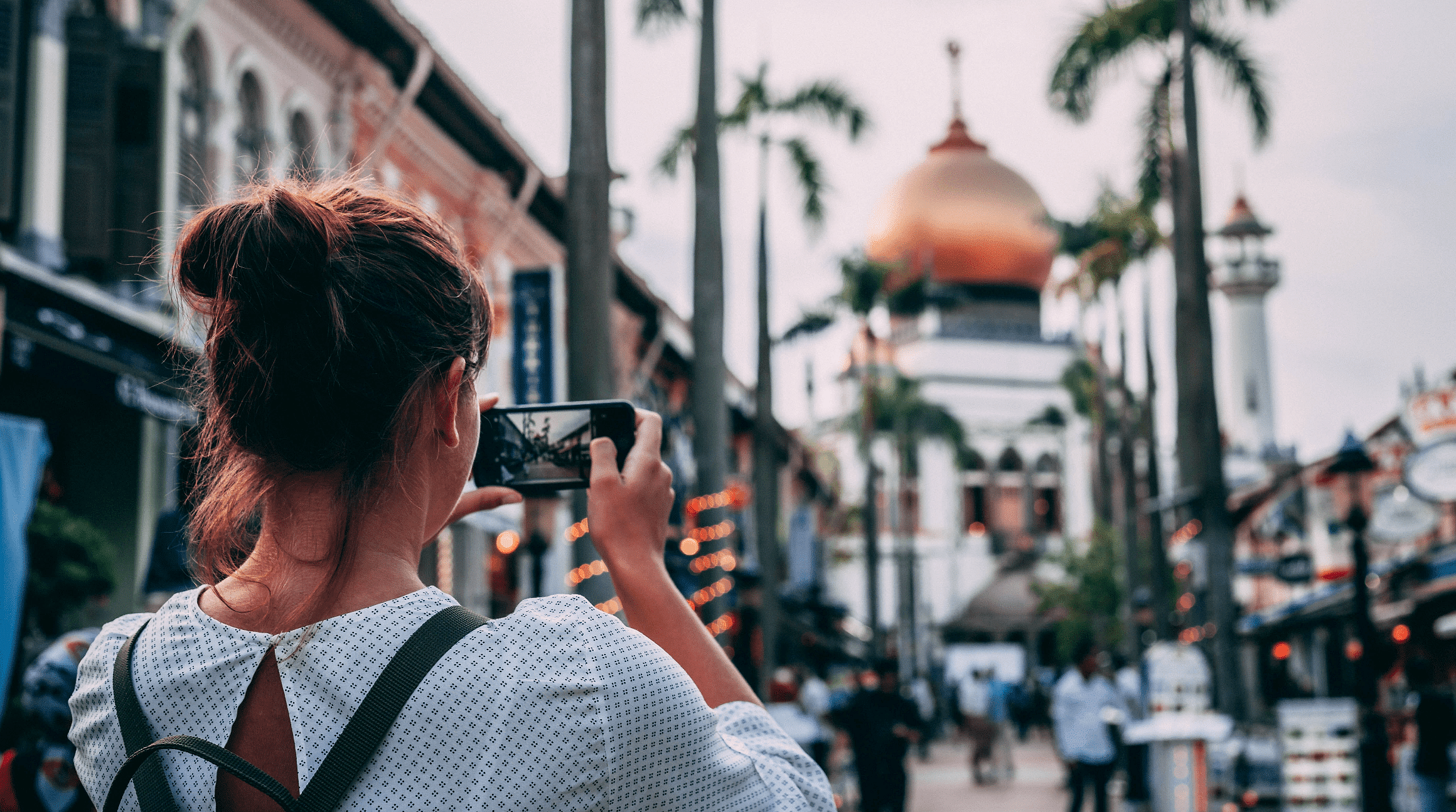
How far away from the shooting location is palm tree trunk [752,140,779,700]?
798 inches

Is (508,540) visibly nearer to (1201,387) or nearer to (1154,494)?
(1201,387)

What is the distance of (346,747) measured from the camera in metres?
1.38

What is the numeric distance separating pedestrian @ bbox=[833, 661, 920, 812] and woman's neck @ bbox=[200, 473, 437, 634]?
39.5 feet

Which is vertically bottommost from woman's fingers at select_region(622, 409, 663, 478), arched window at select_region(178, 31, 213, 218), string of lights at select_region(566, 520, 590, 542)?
woman's fingers at select_region(622, 409, 663, 478)

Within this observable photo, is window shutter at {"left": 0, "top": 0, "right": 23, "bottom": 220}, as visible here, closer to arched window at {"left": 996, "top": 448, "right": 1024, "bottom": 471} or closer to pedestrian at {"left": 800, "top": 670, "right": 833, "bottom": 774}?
pedestrian at {"left": 800, "top": 670, "right": 833, "bottom": 774}

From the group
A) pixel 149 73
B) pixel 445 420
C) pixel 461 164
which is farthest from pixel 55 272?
pixel 445 420

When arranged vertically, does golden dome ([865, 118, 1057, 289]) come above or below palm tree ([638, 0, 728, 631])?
above

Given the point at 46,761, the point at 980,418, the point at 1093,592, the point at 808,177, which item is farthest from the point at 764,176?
the point at 980,418

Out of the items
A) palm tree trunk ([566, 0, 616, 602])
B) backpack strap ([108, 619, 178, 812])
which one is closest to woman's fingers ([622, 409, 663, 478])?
backpack strap ([108, 619, 178, 812])

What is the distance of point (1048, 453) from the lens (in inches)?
2299

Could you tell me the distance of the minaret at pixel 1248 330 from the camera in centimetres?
5978

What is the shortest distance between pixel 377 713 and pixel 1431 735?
12.6 m

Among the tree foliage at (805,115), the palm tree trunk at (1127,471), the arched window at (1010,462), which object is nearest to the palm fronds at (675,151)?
the tree foliage at (805,115)

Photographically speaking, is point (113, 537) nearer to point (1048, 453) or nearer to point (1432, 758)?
point (1432, 758)
